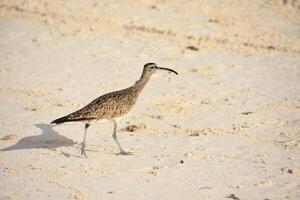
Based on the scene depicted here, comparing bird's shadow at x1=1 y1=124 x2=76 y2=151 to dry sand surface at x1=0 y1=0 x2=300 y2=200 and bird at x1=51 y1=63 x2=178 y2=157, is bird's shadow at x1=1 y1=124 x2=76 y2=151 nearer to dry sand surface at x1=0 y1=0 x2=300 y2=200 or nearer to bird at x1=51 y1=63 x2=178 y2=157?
dry sand surface at x1=0 y1=0 x2=300 y2=200

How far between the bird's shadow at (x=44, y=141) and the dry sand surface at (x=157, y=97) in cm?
3

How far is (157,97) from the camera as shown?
13.7 meters

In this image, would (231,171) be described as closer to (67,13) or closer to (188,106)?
(188,106)

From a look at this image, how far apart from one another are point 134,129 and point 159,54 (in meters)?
3.86

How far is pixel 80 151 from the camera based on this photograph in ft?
37.3

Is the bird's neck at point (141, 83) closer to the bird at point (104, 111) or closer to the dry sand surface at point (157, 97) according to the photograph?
the bird at point (104, 111)

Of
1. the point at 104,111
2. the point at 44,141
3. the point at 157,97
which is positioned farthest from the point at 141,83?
the point at 44,141

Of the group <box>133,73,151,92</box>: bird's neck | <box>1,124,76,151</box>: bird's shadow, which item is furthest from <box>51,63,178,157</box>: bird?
<box>1,124,76,151</box>: bird's shadow

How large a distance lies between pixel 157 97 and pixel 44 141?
2.77 meters

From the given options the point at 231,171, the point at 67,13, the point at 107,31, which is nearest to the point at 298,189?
the point at 231,171

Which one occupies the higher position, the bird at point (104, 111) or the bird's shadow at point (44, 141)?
the bird at point (104, 111)

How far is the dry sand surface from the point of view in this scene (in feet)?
Result: 33.1

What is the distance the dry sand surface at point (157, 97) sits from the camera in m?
10.1

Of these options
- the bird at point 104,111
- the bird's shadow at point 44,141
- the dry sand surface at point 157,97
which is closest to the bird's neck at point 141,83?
the bird at point 104,111
